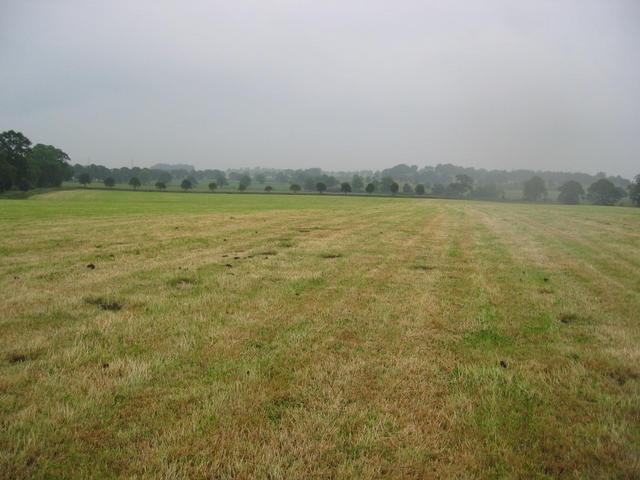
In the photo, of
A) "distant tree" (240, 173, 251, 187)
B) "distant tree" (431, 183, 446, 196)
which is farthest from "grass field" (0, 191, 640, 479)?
"distant tree" (431, 183, 446, 196)

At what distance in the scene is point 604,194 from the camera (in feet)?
388

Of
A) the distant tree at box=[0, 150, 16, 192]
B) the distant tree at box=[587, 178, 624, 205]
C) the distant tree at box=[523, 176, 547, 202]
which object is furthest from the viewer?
the distant tree at box=[523, 176, 547, 202]

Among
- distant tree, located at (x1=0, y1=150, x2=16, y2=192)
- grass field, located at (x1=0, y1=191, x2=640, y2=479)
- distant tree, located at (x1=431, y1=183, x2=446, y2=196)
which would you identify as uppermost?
distant tree, located at (x1=0, y1=150, x2=16, y2=192)

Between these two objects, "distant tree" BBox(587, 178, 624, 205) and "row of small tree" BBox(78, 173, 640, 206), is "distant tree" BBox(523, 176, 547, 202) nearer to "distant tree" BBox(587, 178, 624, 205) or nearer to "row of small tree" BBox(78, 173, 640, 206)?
"row of small tree" BBox(78, 173, 640, 206)

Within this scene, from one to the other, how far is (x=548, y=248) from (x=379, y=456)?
48.9 ft

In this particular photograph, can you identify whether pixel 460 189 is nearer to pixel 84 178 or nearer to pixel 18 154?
pixel 84 178

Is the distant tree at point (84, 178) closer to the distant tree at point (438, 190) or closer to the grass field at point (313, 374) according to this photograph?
the distant tree at point (438, 190)

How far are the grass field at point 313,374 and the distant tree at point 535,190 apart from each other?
140m

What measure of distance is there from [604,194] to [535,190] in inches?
781

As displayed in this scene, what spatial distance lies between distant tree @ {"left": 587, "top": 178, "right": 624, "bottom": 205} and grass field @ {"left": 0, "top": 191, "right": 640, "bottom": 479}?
135 metres

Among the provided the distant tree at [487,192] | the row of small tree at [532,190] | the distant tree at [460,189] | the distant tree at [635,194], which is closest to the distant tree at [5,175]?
the row of small tree at [532,190]

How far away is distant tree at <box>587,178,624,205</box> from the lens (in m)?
117

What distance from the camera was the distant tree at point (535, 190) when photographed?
132000 mm

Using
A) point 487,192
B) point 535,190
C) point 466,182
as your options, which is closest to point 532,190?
point 535,190
